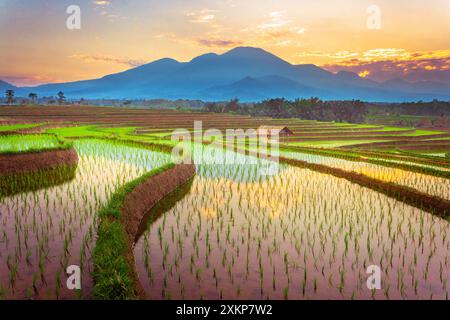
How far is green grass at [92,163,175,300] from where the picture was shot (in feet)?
12.6

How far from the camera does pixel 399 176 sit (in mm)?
11547

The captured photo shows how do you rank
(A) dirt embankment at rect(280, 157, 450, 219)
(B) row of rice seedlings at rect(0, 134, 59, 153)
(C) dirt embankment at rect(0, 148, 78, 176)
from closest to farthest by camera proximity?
(A) dirt embankment at rect(280, 157, 450, 219)
(C) dirt embankment at rect(0, 148, 78, 176)
(B) row of rice seedlings at rect(0, 134, 59, 153)

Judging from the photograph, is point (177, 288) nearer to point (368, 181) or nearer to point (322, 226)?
point (322, 226)

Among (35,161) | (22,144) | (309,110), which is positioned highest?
(309,110)

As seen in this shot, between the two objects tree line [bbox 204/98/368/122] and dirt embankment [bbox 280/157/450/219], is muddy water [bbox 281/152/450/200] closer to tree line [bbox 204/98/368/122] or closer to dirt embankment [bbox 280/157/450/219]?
dirt embankment [bbox 280/157/450/219]

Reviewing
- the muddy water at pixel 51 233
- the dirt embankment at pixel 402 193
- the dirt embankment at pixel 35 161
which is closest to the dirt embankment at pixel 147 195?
the muddy water at pixel 51 233

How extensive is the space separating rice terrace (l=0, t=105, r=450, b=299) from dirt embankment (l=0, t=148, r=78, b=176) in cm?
4

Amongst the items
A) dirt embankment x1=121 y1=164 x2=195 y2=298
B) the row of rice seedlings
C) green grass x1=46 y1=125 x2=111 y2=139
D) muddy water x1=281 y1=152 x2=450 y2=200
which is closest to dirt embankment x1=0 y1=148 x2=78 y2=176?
the row of rice seedlings

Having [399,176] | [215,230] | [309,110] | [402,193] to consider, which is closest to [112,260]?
[215,230]

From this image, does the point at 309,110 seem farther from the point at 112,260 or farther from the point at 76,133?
the point at 112,260

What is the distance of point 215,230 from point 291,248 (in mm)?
1590

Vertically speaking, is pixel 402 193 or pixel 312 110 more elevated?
pixel 312 110
